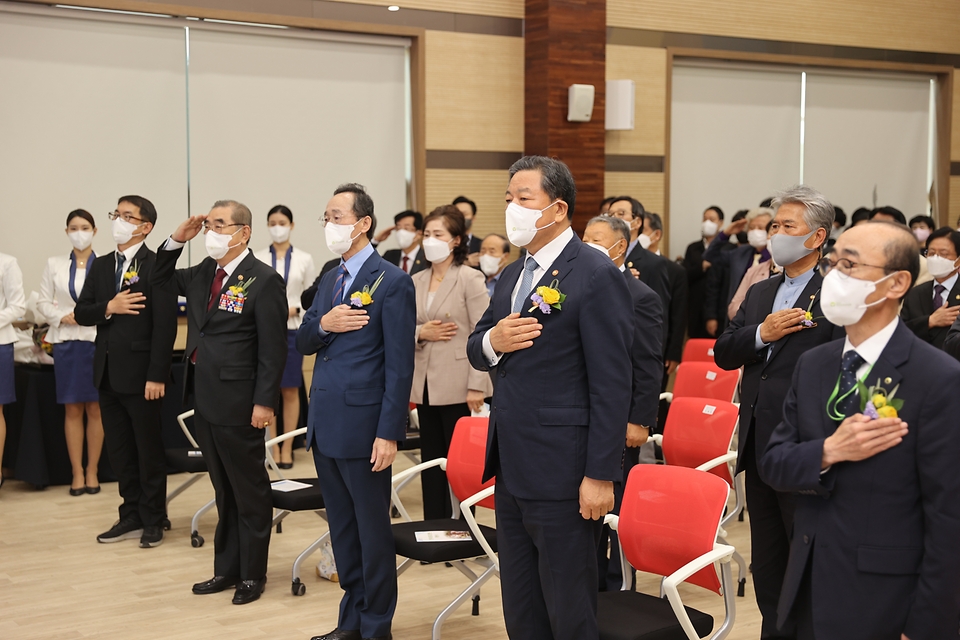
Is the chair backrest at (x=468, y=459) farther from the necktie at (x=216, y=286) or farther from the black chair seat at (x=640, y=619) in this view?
the necktie at (x=216, y=286)

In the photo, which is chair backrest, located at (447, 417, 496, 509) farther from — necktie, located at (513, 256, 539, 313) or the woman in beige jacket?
necktie, located at (513, 256, 539, 313)

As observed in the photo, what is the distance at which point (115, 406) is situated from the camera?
18.3 ft

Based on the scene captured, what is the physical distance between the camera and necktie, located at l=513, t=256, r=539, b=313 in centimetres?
301

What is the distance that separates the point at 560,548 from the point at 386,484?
1285 mm

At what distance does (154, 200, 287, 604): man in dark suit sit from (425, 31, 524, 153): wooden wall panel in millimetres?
4372

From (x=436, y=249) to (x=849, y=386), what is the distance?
10.1 feet

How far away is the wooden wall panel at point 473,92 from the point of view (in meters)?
8.67

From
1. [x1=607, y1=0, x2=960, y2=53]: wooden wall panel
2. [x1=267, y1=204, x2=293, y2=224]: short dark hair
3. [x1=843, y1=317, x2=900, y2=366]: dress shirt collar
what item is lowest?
[x1=843, y1=317, x2=900, y2=366]: dress shirt collar

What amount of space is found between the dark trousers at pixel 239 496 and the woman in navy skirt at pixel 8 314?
2584mm

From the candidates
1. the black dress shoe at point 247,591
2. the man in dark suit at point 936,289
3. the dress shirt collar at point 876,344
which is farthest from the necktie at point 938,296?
the black dress shoe at point 247,591

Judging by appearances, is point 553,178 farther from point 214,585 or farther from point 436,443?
point 214,585

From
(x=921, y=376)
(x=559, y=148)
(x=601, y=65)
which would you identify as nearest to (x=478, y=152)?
(x=559, y=148)

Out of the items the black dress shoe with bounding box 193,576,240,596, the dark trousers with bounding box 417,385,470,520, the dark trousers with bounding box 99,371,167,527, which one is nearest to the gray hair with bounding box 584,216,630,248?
the dark trousers with bounding box 417,385,470,520

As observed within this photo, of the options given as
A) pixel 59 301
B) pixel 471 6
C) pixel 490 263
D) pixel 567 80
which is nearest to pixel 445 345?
pixel 490 263
